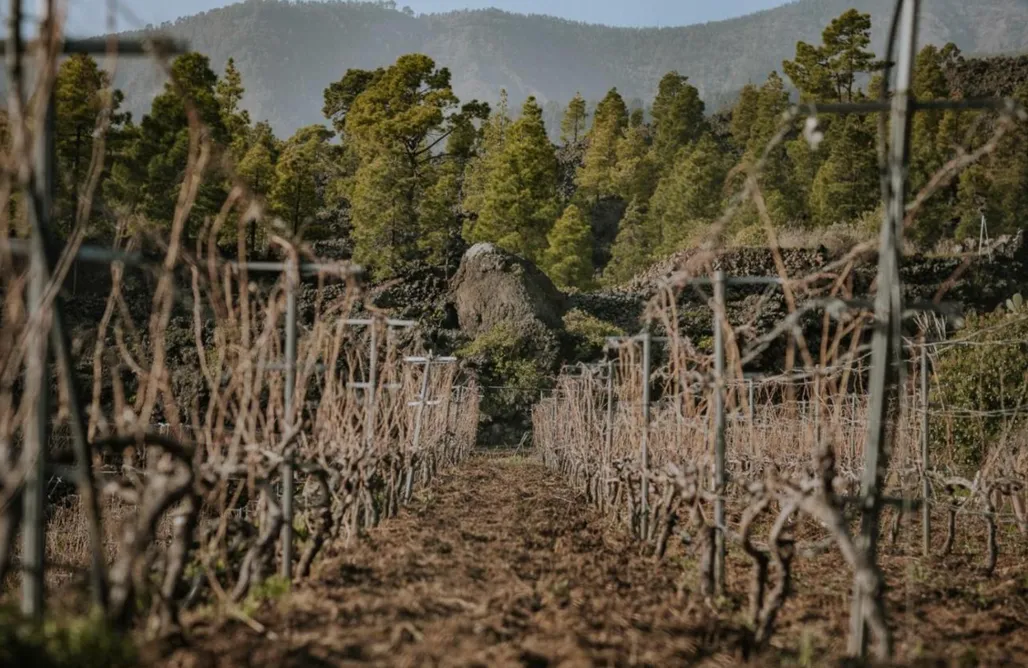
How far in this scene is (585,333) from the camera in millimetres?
25656

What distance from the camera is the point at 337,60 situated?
482 ft

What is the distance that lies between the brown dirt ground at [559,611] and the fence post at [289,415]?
0.17 meters

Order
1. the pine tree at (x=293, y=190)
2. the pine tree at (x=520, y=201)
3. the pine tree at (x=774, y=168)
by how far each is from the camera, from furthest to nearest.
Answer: the pine tree at (x=774, y=168)
the pine tree at (x=520, y=201)
the pine tree at (x=293, y=190)

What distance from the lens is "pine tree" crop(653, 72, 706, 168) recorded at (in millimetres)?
49938

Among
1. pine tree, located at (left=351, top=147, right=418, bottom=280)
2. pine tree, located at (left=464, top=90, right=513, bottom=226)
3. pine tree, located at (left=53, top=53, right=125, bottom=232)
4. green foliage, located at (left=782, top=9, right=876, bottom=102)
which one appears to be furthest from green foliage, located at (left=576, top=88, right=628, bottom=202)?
pine tree, located at (left=53, top=53, right=125, bottom=232)

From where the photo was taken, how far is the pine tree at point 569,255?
1393 inches

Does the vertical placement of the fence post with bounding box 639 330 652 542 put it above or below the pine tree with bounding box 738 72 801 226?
below

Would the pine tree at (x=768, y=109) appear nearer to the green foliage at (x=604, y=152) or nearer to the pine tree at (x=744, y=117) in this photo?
the pine tree at (x=744, y=117)

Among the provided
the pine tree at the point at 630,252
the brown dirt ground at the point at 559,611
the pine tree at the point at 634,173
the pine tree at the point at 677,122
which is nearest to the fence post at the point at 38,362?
the brown dirt ground at the point at 559,611

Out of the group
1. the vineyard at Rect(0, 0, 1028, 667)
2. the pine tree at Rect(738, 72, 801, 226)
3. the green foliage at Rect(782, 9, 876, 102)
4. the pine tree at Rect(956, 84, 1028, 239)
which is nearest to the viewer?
the vineyard at Rect(0, 0, 1028, 667)

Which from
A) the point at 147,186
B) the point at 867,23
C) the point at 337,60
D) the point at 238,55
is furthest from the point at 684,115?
the point at 337,60

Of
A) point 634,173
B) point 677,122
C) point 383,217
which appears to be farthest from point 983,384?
point 677,122

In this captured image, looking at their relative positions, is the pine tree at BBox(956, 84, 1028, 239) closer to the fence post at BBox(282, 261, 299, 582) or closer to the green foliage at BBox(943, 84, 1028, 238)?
the green foliage at BBox(943, 84, 1028, 238)

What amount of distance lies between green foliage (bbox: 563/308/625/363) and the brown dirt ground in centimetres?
1692
